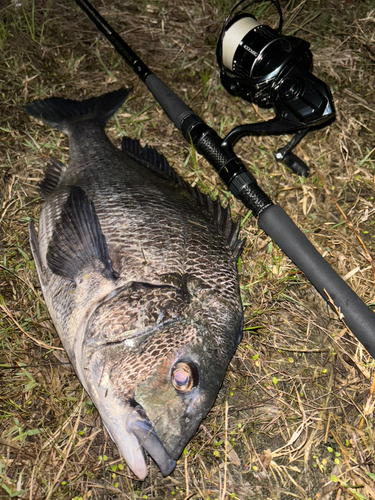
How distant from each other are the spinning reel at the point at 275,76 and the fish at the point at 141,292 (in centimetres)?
84

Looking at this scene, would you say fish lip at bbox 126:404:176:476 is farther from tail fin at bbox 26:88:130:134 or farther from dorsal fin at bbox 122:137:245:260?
tail fin at bbox 26:88:130:134

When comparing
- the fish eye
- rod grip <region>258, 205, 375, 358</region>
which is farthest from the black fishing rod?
the fish eye

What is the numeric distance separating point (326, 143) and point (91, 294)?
97.6 inches

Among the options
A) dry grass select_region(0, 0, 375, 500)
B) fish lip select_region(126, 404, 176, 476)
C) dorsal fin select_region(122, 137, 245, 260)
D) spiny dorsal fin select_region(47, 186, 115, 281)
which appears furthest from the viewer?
dorsal fin select_region(122, 137, 245, 260)

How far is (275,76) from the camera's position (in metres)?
3.00

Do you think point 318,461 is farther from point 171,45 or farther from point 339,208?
point 171,45

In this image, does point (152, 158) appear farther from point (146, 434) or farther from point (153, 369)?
point (146, 434)

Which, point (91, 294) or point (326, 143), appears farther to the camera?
point (326, 143)

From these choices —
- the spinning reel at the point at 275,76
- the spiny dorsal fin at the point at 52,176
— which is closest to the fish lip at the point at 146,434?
the spiny dorsal fin at the point at 52,176

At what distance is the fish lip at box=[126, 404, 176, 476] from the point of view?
2.10m

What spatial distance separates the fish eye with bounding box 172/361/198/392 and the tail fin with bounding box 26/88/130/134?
Answer: 2.12 m

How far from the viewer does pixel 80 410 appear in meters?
2.84

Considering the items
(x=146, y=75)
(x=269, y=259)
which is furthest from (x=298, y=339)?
(x=146, y=75)

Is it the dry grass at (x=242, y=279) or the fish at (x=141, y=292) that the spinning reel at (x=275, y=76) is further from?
the fish at (x=141, y=292)
